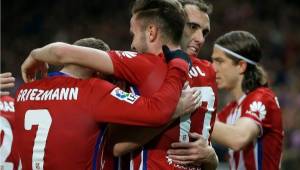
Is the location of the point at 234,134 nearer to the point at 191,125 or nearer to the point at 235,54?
the point at 235,54

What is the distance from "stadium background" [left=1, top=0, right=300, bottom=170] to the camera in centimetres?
1318

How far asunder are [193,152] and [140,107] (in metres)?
0.53

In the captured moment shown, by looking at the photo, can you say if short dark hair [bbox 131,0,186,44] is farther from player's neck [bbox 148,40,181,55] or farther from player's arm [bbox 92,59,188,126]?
player's arm [bbox 92,59,188,126]

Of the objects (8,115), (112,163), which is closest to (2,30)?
(8,115)

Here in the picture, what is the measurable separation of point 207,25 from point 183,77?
897 mm

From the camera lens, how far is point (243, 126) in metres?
5.21

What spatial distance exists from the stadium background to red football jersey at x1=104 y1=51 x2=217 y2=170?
28.0 ft

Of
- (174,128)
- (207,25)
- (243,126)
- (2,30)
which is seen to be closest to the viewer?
(174,128)

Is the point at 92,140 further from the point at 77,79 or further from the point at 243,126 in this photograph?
the point at 243,126

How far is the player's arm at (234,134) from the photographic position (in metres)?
5.11

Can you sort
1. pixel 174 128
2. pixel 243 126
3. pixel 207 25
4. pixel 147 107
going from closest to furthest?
pixel 147 107
pixel 174 128
pixel 207 25
pixel 243 126

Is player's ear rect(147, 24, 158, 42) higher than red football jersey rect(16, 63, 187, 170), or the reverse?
player's ear rect(147, 24, 158, 42)

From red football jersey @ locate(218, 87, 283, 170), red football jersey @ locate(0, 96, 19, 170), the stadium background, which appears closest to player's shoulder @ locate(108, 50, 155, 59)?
red football jersey @ locate(0, 96, 19, 170)

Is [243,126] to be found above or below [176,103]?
below
